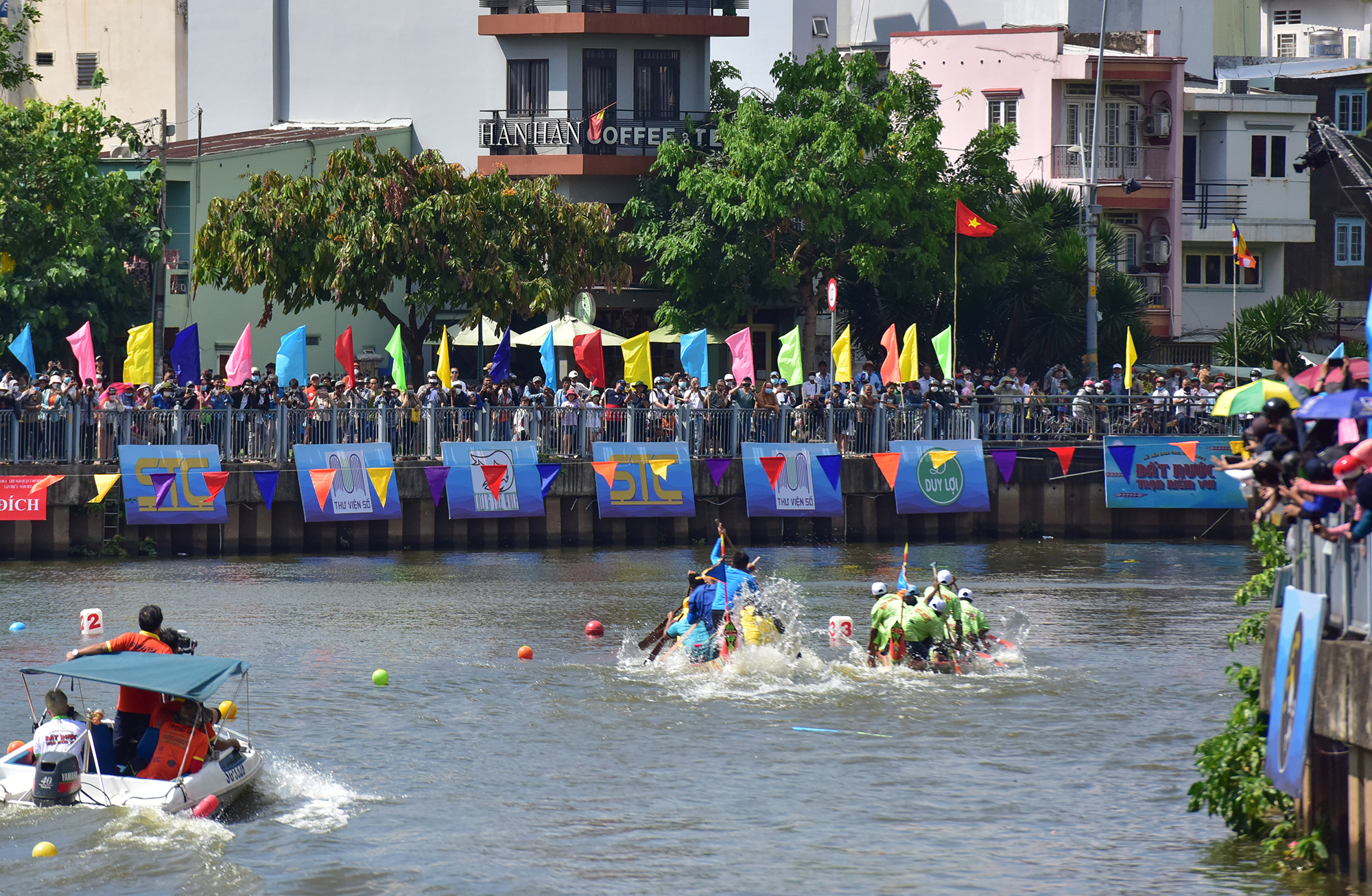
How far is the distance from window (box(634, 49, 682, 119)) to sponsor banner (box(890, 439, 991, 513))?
45.8 feet

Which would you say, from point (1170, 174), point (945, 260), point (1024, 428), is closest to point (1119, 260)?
point (1170, 174)

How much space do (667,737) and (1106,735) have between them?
15.6ft

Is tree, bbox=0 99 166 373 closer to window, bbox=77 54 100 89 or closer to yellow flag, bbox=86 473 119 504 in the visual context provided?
yellow flag, bbox=86 473 119 504

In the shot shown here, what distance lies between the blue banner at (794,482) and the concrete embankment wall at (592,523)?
356 mm

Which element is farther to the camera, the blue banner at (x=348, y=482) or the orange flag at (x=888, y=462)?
the orange flag at (x=888, y=462)

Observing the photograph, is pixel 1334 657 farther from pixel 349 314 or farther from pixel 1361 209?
pixel 1361 209

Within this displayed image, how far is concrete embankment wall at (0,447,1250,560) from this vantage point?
31.8 metres

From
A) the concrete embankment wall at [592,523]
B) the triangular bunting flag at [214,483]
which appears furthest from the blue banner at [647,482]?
the triangular bunting flag at [214,483]

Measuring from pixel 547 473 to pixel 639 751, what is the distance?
54.7ft

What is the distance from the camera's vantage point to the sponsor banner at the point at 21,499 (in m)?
31.2

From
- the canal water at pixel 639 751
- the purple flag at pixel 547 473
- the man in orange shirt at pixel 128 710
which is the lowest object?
the canal water at pixel 639 751

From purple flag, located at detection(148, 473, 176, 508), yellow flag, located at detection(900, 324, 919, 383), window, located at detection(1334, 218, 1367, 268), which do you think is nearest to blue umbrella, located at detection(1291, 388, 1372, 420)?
yellow flag, located at detection(900, 324, 919, 383)

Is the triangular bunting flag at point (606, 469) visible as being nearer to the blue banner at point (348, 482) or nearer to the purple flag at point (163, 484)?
the blue banner at point (348, 482)

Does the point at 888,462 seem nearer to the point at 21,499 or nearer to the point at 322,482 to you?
the point at 322,482
